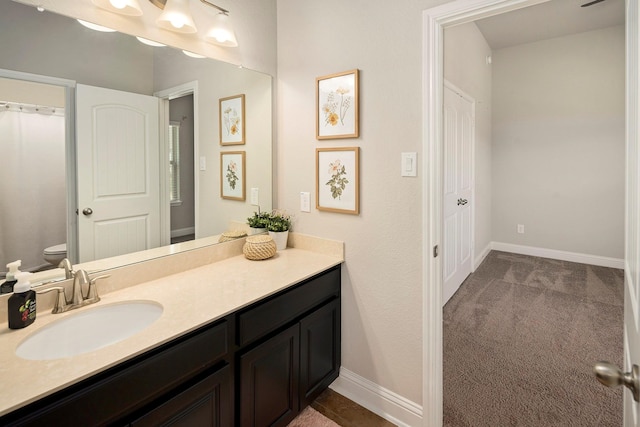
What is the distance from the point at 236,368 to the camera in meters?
1.32

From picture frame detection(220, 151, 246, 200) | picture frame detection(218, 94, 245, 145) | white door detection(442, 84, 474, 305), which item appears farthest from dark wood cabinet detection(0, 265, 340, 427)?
white door detection(442, 84, 474, 305)

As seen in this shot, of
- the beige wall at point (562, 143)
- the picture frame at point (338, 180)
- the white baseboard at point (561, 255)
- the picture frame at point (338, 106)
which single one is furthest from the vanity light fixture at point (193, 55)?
the white baseboard at point (561, 255)

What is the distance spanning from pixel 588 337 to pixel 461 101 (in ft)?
7.69

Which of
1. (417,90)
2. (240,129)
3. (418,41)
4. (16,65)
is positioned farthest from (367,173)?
(16,65)

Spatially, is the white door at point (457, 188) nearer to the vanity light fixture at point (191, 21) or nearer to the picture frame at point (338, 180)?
the picture frame at point (338, 180)

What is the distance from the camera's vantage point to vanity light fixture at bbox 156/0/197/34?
4.98 ft

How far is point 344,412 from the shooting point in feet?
6.02

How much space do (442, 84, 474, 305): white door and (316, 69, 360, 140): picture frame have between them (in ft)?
4.91

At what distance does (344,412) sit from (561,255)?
417 cm

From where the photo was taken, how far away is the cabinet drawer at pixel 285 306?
135 cm

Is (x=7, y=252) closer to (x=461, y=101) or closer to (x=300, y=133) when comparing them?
(x=300, y=133)

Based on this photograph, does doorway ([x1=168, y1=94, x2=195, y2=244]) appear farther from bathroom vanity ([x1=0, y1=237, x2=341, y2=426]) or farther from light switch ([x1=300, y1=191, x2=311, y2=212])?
light switch ([x1=300, y1=191, x2=311, y2=212])

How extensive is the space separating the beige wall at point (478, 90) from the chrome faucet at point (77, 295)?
117 inches

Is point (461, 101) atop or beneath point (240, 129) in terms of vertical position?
atop
